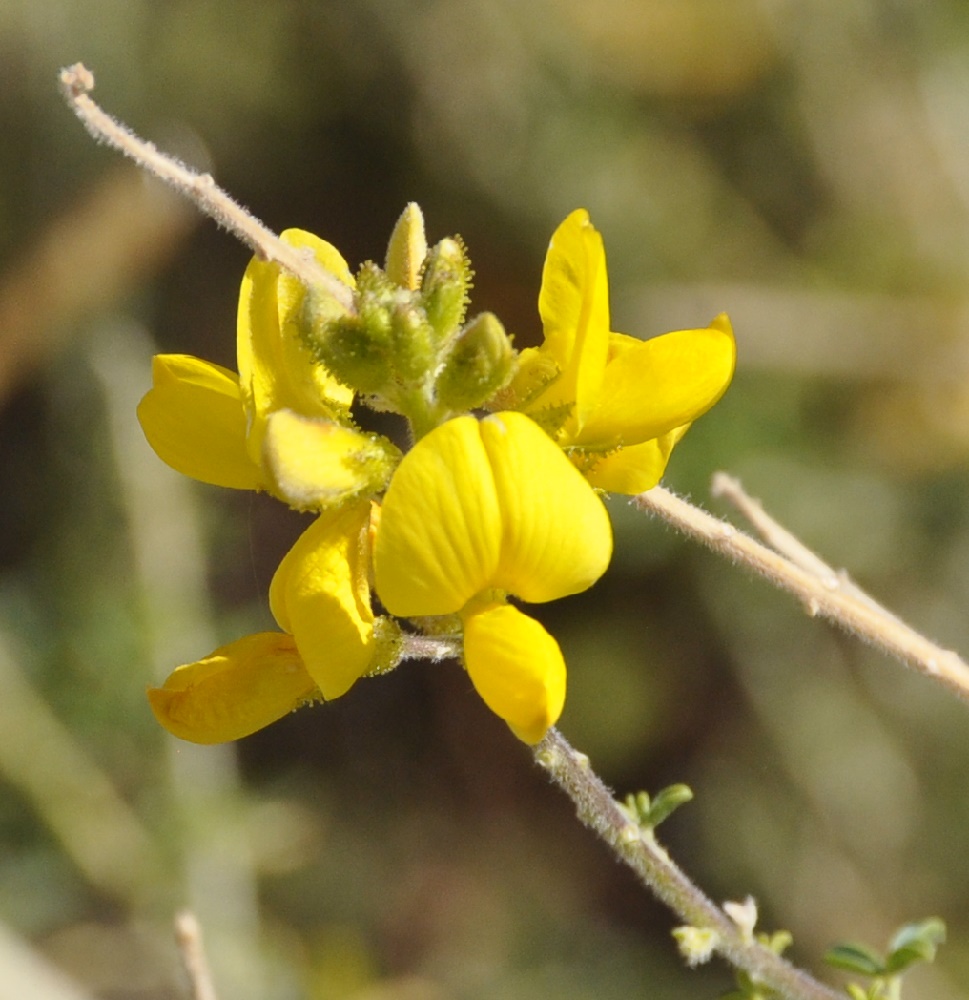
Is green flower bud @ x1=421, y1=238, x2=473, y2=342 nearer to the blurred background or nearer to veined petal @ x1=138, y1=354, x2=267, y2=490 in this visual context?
veined petal @ x1=138, y1=354, x2=267, y2=490

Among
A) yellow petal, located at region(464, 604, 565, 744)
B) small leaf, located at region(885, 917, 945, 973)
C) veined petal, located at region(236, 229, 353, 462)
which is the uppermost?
veined petal, located at region(236, 229, 353, 462)

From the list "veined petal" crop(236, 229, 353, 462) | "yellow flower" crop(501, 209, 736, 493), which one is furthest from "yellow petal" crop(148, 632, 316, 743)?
"yellow flower" crop(501, 209, 736, 493)

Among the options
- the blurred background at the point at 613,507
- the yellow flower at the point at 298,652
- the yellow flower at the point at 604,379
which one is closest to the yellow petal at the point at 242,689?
the yellow flower at the point at 298,652

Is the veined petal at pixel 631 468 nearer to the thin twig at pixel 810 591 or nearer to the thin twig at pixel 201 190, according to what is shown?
the thin twig at pixel 810 591

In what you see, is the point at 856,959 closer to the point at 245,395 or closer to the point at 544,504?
the point at 544,504

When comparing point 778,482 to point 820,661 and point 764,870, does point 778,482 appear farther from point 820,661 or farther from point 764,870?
point 764,870

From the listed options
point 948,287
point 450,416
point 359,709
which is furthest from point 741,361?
point 450,416

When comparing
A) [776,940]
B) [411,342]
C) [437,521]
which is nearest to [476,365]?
[411,342]
